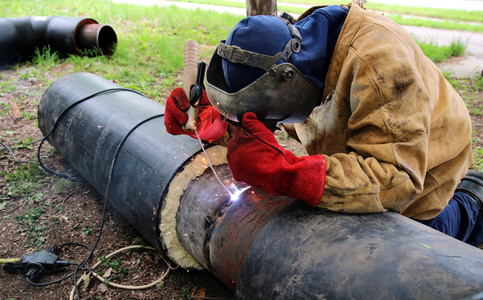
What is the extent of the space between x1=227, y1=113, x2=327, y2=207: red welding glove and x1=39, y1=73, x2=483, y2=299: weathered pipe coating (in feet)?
0.46

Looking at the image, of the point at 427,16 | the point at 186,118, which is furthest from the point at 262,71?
the point at 427,16

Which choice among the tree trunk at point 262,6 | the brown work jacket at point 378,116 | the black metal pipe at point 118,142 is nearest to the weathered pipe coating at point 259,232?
the black metal pipe at point 118,142

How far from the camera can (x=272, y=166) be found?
4.93ft

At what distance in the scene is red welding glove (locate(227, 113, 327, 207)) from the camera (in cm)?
146

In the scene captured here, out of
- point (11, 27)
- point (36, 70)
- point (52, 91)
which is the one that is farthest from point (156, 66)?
point (52, 91)

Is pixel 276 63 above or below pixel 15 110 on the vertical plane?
above

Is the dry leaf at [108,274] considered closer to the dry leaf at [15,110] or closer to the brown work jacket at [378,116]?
the brown work jacket at [378,116]

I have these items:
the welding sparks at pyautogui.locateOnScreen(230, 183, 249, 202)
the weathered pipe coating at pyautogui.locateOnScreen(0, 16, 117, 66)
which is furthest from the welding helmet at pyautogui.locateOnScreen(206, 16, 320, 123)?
the weathered pipe coating at pyautogui.locateOnScreen(0, 16, 117, 66)

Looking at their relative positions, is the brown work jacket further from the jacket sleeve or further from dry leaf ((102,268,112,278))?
dry leaf ((102,268,112,278))

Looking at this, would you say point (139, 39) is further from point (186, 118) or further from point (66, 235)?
point (186, 118)

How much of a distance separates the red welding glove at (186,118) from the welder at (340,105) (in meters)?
0.28

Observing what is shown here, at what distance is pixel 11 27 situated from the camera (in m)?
6.02

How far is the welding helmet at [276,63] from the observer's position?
1.62 m

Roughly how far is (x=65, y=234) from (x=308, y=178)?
6.96ft
